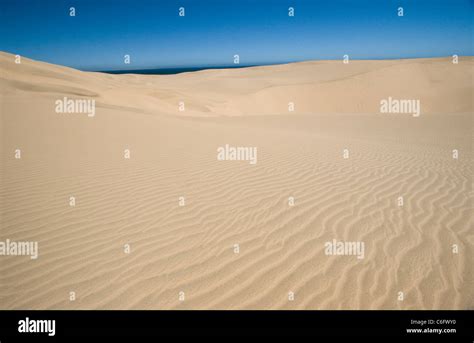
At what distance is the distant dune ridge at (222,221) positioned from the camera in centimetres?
297

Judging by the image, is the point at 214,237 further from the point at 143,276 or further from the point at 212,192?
the point at 212,192

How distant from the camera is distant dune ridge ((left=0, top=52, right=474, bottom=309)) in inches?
117

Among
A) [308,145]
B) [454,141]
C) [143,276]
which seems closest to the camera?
[143,276]

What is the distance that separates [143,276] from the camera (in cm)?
312

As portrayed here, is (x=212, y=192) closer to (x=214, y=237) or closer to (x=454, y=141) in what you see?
(x=214, y=237)

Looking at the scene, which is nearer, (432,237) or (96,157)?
(432,237)

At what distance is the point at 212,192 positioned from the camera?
5.23 meters

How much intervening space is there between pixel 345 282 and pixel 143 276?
6.46ft

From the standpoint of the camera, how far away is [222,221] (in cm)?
425

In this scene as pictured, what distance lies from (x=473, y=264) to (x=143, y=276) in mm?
3442
